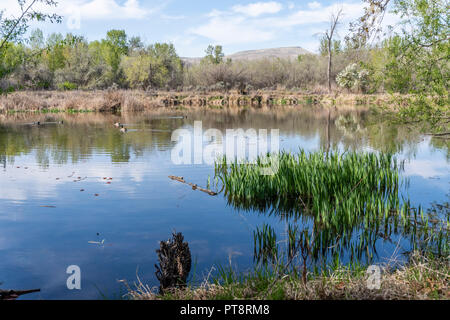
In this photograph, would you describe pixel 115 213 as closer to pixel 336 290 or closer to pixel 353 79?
pixel 336 290

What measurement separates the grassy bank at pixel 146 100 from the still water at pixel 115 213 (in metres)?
19.0

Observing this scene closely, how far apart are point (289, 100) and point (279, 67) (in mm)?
21299

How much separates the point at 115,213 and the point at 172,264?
3.65m

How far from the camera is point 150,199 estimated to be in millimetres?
9758

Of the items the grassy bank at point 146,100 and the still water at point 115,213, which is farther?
the grassy bank at point 146,100

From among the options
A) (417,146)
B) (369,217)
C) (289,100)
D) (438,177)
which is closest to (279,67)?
(289,100)

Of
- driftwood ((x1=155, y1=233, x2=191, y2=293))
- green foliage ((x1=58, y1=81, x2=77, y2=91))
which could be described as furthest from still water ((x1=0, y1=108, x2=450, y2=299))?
green foliage ((x1=58, y1=81, x2=77, y2=91))

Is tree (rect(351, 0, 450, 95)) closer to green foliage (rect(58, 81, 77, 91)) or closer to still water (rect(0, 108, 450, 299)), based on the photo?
still water (rect(0, 108, 450, 299))

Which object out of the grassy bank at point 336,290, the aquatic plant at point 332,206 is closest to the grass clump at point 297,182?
the aquatic plant at point 332,206

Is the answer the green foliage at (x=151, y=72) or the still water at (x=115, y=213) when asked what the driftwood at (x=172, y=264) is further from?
the green foliage at (x=151, y=72)

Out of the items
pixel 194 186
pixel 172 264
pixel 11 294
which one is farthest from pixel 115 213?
pixel 11 294

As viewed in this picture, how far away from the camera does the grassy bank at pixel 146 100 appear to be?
38844 millimetres

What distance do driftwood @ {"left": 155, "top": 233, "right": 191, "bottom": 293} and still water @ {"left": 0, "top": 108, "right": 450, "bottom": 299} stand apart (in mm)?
283

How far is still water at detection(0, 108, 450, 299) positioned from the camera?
6.12 meters
